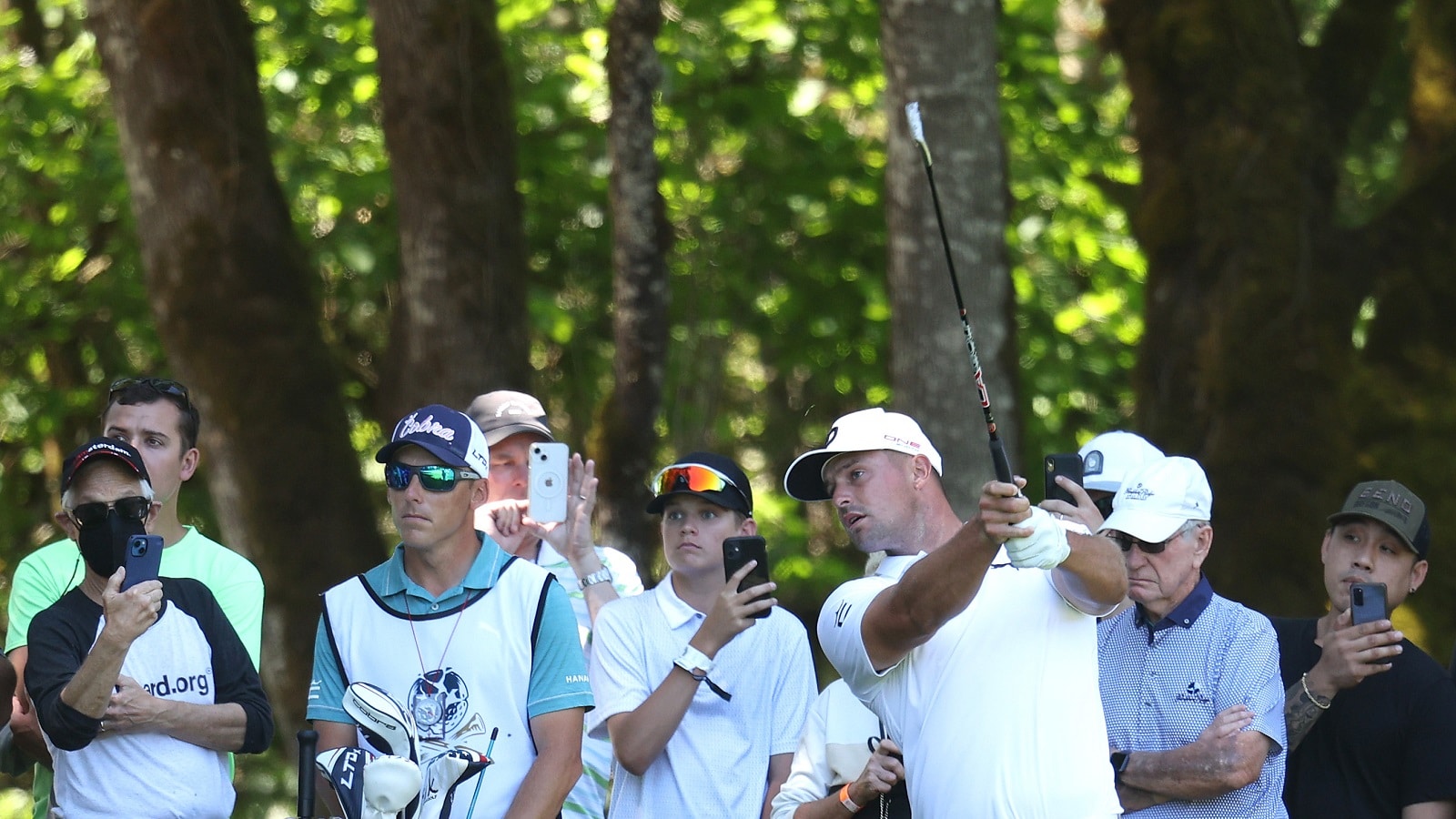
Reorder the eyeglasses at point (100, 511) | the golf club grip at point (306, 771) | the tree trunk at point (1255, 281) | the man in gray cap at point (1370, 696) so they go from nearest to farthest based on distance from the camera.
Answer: the golf club grip at point (306, 771) < the eyeglasses at point (100, 511) < the man in gray cap at point (1370, 696) < the tree trunk at point (1255, 281)

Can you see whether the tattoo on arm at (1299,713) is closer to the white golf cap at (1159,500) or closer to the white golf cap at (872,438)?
the white golf cap at (1159,500)

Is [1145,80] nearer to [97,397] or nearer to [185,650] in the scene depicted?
[185,650]

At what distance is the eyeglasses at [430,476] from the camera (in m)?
4.18

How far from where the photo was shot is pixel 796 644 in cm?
502

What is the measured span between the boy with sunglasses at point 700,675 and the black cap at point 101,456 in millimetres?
1449

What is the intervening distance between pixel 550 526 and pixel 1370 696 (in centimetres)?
270

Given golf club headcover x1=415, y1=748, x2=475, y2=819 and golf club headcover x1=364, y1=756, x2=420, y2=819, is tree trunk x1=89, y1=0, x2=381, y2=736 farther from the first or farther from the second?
golf club headcover x1=364, y1=756, x2=420, y2=819

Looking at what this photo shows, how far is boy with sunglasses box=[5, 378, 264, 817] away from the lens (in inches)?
180

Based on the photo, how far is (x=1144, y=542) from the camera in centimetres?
447

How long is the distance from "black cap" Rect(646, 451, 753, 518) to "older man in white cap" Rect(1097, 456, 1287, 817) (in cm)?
117

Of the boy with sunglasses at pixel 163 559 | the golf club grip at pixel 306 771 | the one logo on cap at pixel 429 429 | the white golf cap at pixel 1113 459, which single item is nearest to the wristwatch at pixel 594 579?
the boy with sunglasses at pixel 163 559

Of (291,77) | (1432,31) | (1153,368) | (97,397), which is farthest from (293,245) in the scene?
(1432,31)

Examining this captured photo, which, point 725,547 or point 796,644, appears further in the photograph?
point 796,644

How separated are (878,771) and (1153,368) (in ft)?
15.1
